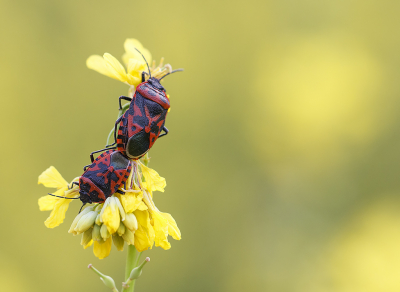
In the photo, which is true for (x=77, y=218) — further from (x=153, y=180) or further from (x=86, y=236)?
(x=153, y=180)

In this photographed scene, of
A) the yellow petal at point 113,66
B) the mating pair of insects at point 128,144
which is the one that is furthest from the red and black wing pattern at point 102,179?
the yellow petal at point 113,66

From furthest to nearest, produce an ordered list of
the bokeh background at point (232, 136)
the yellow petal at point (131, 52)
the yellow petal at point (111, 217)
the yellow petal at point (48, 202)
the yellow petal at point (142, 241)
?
the bokeh background at point (232, 136) < the yellow petal at point (131, 52) < the yellow petal at point (48, 202) < the yellow petal at point (142, 241) < the yellow petal at point (111, 217)

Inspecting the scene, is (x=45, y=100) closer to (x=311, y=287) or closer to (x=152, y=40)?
(x=152, y=40)

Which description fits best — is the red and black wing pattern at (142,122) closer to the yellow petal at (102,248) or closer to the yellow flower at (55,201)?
the yellow flower at (55,201)

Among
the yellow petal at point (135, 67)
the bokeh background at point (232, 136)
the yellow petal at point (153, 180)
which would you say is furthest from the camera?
the bokeh background at point (232, 136)

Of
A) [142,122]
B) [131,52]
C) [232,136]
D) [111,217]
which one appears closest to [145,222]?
[111,217]

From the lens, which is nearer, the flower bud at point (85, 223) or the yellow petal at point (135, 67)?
the flower bud at point (85, 223)

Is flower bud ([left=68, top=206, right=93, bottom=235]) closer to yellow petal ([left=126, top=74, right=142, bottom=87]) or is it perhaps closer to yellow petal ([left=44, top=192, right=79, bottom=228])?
yellow petal ([left=44, top=192, right=79, bottom=228])
